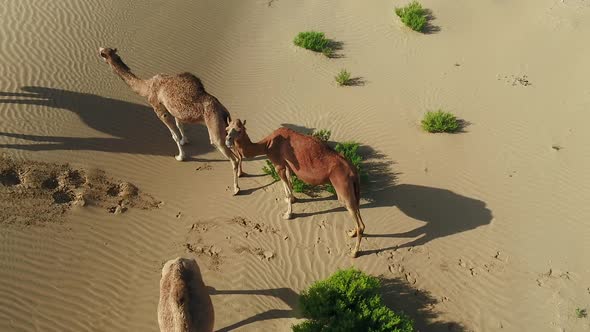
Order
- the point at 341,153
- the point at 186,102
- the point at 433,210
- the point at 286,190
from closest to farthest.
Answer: the point at 286,190 → the point at 186,102 → the point at 341,153 → the point at 433,210

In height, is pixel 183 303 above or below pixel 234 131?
below

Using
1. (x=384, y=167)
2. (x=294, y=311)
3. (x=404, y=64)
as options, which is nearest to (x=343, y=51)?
(x=404, y=64)

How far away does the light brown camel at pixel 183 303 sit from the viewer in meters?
5.21

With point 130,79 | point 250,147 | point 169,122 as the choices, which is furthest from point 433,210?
point 130,79

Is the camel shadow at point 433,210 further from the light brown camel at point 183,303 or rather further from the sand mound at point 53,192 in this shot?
the sand mound at point 53,192

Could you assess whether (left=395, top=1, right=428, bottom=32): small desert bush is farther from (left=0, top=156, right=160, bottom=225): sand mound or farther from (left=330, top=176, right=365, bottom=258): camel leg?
(left=0, top=156, right=160, bottom=225): sand mound

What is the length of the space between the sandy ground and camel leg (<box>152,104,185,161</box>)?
0.88 ft

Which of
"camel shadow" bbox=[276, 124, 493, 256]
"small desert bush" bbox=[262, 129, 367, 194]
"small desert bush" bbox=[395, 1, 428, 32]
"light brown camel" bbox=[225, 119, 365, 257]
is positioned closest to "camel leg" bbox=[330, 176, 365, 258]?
"light brown camel" bbox=[225, 119, 365, 257]

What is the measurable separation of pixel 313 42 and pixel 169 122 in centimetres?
585

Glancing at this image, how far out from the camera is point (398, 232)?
328 inches

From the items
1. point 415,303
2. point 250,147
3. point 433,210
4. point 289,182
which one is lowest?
point 415,303

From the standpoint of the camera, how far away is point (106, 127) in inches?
397

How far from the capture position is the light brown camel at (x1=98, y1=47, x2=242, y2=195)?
8297 mm

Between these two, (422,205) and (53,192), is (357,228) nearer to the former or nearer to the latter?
(422,205)
